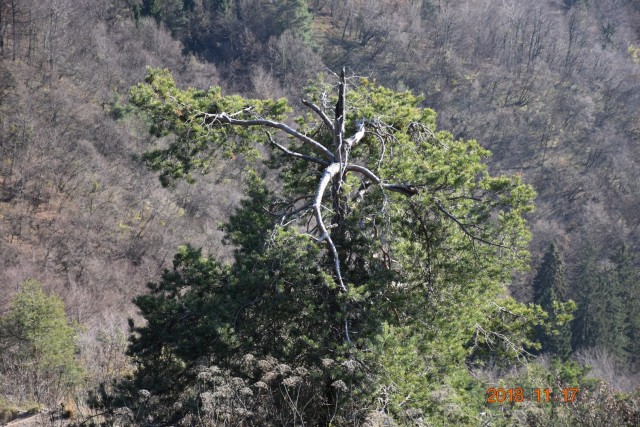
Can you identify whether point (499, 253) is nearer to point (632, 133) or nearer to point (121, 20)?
point (121, 20)

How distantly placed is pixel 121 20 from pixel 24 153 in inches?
814

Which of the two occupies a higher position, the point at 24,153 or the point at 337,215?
the point at 337,215

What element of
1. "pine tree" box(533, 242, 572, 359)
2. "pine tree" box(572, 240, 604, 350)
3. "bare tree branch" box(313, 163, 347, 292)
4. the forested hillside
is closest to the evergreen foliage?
"pine tree" box(572, 240, 604, 350)

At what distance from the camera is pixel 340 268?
23.7ft

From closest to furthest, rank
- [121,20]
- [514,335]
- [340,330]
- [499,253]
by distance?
[340,330]
[499,253]
[514,335]
[121,20]

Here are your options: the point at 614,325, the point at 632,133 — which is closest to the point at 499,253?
the point at 614,325

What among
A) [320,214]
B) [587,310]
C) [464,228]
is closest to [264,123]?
[320,214]

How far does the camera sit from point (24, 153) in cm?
3553
